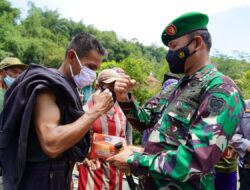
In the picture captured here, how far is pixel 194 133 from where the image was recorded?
160 centimetres

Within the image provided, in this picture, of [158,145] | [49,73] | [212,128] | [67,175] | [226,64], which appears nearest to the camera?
[212,128]

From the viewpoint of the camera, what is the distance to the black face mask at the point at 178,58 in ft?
6.25

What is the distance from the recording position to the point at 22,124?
1.94 metres

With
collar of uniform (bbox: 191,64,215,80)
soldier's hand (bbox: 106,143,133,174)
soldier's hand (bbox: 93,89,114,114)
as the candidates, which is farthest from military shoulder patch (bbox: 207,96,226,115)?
soldier's hand (bbox: 93,89,114,114)

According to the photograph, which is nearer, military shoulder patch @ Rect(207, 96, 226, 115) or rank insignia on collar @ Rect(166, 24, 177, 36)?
military shoulder patch @ Rect(207, 96, 226, 115)

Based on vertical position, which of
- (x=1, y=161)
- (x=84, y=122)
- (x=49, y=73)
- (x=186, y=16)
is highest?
(x=186, y=16)

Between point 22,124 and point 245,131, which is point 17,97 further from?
point 245,131

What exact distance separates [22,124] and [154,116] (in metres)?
0.99

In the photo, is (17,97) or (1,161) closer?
(17,97)

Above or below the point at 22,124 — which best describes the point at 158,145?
below

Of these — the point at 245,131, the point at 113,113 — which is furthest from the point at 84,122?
the point at 245,131

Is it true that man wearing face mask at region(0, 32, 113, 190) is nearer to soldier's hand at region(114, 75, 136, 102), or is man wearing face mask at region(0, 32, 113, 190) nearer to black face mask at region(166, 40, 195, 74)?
soldier's hand at region(114, 75, 136, 102)

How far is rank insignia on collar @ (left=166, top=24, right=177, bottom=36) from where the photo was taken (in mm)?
1955

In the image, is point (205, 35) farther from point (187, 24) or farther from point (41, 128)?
point (41, 128)
